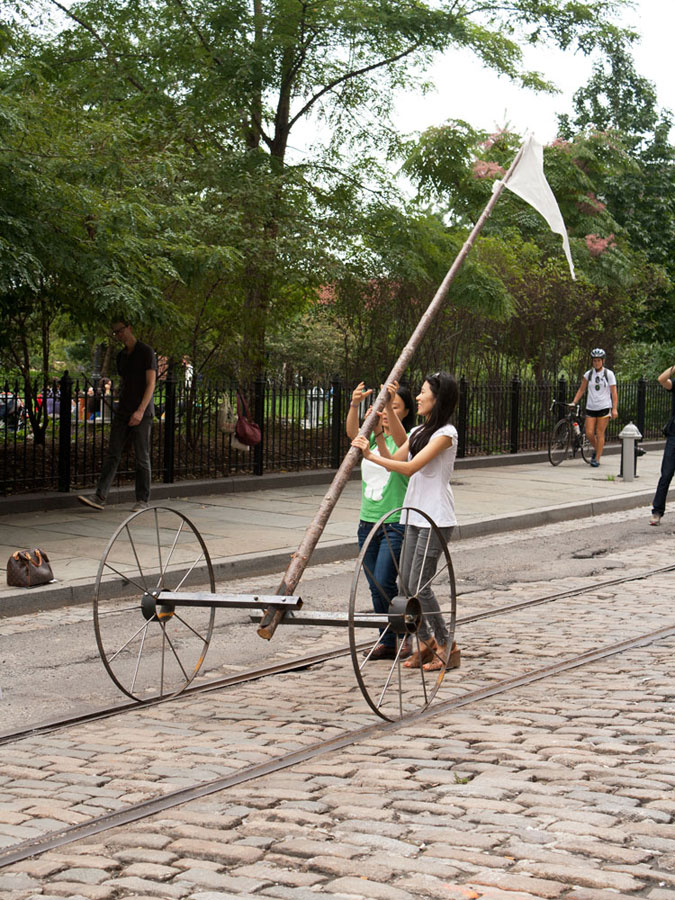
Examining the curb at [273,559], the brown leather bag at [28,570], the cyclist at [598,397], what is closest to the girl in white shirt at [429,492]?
the curb at [273,559]

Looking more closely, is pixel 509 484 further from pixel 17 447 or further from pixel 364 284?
pixel 17 447

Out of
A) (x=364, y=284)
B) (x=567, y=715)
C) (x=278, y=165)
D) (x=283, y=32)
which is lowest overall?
(x=567, y=715)

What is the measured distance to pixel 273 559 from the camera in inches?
403

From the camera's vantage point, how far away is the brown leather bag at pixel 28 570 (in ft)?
27.8

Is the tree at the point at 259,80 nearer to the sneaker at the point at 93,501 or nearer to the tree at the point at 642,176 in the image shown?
the sneaker at the point at 93,501

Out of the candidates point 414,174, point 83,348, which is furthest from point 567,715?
point 83,348

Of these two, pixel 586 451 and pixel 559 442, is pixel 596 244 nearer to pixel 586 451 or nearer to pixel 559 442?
pixel 586 451

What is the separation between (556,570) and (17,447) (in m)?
6.99

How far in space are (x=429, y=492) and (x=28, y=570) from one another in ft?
10.9

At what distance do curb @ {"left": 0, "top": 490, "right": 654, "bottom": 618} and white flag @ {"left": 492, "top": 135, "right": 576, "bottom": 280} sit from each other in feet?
13.1

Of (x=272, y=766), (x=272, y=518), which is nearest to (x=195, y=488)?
(x=272, y=518)

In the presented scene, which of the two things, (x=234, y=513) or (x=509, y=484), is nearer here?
(x=234, y=513)

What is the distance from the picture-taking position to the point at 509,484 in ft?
56.9

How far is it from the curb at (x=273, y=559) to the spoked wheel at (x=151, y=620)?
0.15 m
